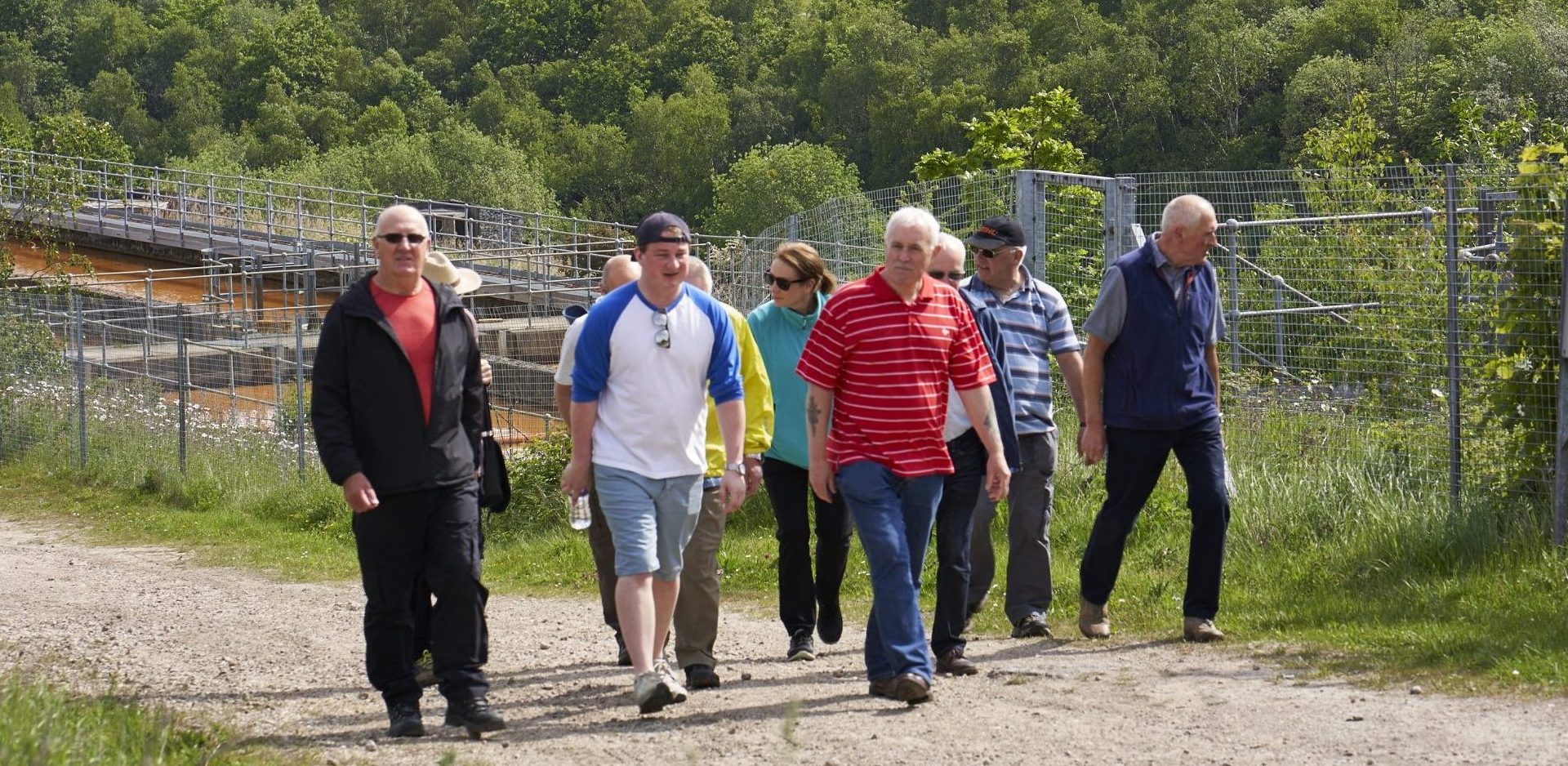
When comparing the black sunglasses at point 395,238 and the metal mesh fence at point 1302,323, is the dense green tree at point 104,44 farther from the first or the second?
the black sunglasses at point 395,238

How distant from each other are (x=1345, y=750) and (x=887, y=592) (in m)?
1.68

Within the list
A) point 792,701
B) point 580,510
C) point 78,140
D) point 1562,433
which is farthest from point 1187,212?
point 78,140

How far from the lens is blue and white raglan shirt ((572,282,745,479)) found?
671cm

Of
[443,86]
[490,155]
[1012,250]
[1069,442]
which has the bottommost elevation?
[1069,442]

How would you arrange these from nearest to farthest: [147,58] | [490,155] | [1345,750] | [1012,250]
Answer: [1345,750], [1012,250], [490,155], [147,58]

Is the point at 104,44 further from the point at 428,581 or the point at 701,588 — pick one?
the point at 428,581

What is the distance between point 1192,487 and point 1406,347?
272 centimetres

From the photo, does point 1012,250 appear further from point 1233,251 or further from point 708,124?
point 708,124

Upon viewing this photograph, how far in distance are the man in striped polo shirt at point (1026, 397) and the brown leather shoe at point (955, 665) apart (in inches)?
35.5

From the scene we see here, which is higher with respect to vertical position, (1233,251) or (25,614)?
(1233,251)

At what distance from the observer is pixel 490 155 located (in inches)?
3708

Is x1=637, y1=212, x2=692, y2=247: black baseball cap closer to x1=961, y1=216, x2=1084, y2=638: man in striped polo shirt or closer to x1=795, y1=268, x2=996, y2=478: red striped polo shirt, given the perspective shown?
x1=795, y1=268, x2=996, y2=478: red striped polo shirt

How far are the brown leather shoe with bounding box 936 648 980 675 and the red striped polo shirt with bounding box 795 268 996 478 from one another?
34.8 inches

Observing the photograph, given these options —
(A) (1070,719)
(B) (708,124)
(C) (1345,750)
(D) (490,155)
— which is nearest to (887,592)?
(A) (1070,719)
